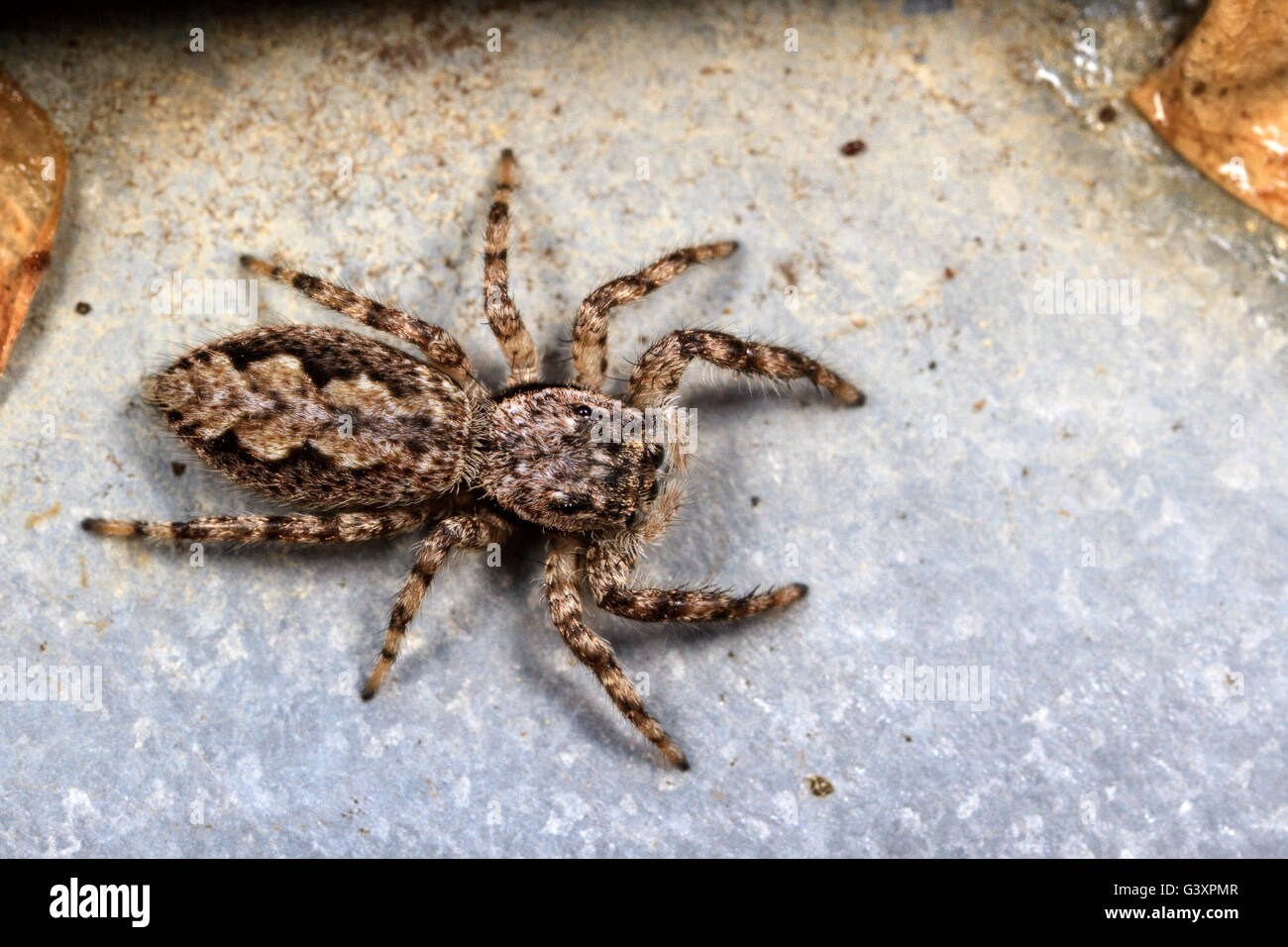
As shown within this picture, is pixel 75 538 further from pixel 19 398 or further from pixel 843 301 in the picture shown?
pixel 843 301

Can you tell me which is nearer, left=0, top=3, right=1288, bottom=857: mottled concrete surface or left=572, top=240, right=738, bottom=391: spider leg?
left=0, top=3, right=1288, bottom=857: mottled concrete surface

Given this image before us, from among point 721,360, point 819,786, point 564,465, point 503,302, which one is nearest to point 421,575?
point 564,465

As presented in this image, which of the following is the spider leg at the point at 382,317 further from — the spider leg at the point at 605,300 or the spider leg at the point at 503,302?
the spider leg at the point at 605,300

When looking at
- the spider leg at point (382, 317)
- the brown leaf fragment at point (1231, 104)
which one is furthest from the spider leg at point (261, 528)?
the brown leaf fragment at point (1231, 104)

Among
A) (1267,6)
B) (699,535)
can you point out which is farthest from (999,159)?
(699,535)

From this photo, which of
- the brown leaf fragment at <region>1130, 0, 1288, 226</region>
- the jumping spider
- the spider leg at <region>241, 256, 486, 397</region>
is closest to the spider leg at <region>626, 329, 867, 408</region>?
the jumping spider

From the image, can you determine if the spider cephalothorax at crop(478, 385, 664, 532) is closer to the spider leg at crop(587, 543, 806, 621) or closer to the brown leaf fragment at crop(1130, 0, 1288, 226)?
the spider leg at crop(587, 543, 806, 621)
